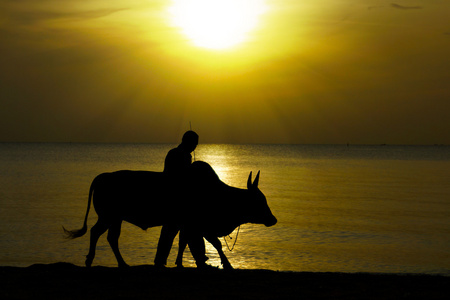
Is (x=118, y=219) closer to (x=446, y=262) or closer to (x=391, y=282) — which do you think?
(x=391, y=282)

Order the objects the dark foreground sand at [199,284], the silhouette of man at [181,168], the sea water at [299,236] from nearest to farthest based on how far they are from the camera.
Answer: the dark foreground sand at [199,284] < the silhouette of man at [181,168] < the sea water at [299,236]

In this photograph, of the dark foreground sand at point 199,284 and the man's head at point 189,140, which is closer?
the dark foreground sand at point 199,284

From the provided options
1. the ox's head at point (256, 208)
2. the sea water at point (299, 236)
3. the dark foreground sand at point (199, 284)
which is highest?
the ox's head at point (256, 208)

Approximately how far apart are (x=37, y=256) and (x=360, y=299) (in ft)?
32.5

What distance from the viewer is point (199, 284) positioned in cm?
843

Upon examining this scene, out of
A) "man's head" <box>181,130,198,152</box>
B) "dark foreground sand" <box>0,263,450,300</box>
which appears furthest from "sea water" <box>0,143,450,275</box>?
"man's head" <box>181,130,198,152</box>

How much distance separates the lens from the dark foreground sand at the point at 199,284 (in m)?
7.76

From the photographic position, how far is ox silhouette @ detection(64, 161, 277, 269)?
9.13 meters

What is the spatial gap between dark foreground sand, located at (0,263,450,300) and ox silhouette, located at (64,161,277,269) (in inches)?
24.3

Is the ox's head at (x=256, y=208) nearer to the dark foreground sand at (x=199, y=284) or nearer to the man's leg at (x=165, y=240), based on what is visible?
the dark foreground sand at (x=199, y=284)

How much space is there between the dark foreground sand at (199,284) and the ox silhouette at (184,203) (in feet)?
2.02

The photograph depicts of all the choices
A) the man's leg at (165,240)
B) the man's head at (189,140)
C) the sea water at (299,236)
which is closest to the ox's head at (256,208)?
the man's head at (189,140)

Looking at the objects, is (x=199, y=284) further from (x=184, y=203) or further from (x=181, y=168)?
(x=181, y=168)

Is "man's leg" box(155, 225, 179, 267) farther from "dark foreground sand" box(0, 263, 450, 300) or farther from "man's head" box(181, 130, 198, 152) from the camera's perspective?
"man's head" box(181, 130, 198, 152)
